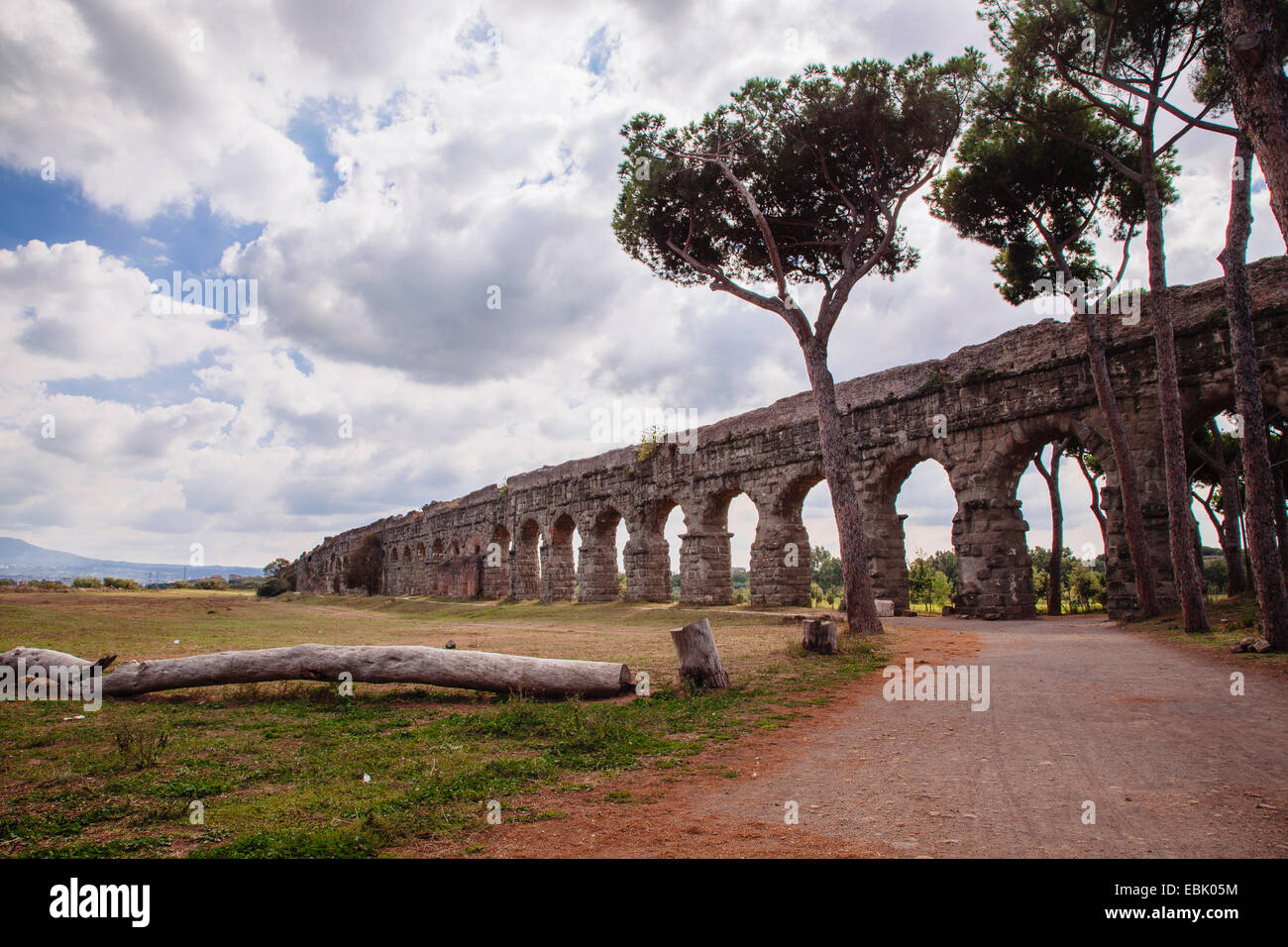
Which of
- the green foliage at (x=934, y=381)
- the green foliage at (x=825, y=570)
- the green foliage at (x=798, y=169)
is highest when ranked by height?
the green foliage at (x=798, y=169)

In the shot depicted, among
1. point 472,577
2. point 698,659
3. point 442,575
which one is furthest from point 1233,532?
point 442,575

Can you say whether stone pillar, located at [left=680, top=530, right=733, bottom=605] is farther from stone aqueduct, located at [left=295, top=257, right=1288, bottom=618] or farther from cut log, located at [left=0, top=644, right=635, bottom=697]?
cut log, located at [left=0, top=644, right=635, bottom=697]

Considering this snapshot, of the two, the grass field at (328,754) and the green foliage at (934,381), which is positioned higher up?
the green foliage at (934,381)

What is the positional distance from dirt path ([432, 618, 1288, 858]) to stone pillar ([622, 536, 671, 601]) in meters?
17.9

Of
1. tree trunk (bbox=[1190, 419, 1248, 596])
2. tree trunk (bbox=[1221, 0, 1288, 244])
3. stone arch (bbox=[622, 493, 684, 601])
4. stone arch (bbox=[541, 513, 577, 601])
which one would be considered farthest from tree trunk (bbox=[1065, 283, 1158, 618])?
stone arch (bbox=[541, 513, 577, 601])

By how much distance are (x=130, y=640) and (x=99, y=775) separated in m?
8.53

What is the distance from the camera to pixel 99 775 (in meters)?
4.45

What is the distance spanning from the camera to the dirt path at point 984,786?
3305 mm

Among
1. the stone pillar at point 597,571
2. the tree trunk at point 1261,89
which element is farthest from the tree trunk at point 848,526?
the stone pillar at point 597,571

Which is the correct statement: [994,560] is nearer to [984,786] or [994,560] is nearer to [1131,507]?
[1131,507]

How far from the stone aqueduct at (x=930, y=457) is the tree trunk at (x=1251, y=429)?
11.7ft

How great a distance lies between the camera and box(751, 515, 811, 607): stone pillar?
1992 cm

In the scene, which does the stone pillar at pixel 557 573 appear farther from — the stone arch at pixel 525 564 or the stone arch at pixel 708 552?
the stone arch at pixel 708 552
